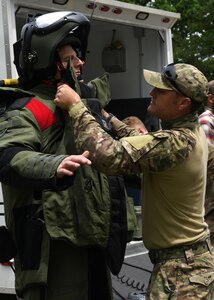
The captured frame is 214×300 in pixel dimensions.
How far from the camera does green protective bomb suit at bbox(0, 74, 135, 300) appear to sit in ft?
7.64

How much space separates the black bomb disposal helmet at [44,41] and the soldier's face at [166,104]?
47 centimetres

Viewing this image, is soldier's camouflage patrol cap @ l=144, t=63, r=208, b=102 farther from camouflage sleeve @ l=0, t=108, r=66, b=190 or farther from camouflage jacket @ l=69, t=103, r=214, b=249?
camouflage sleeve @ l=0, t=108, r=66, b=190

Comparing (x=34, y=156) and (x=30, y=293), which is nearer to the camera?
(x=34, y=156)

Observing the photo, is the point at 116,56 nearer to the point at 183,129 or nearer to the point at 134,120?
the point at 134,120

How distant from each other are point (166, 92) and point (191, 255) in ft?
2.56

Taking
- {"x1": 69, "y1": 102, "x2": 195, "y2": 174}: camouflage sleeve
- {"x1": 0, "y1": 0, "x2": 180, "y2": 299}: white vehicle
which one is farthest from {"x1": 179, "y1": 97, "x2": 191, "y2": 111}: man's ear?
{"x1": 0, "y1": 0, "x2": 180, "y2": 299}: white vehicle

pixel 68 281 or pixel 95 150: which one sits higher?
pixel 95 150

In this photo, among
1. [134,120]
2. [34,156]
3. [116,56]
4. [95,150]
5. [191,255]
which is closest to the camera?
[34,156]

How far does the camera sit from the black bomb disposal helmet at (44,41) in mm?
2441

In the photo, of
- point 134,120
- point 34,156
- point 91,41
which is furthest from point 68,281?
point 91,41

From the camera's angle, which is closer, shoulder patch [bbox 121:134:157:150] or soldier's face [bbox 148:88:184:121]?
shoulder patch [bbox 121:134:157:150]

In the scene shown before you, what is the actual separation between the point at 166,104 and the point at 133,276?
2.73 m

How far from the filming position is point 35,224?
2.38m

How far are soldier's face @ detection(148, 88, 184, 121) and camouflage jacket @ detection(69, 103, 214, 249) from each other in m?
0.04
